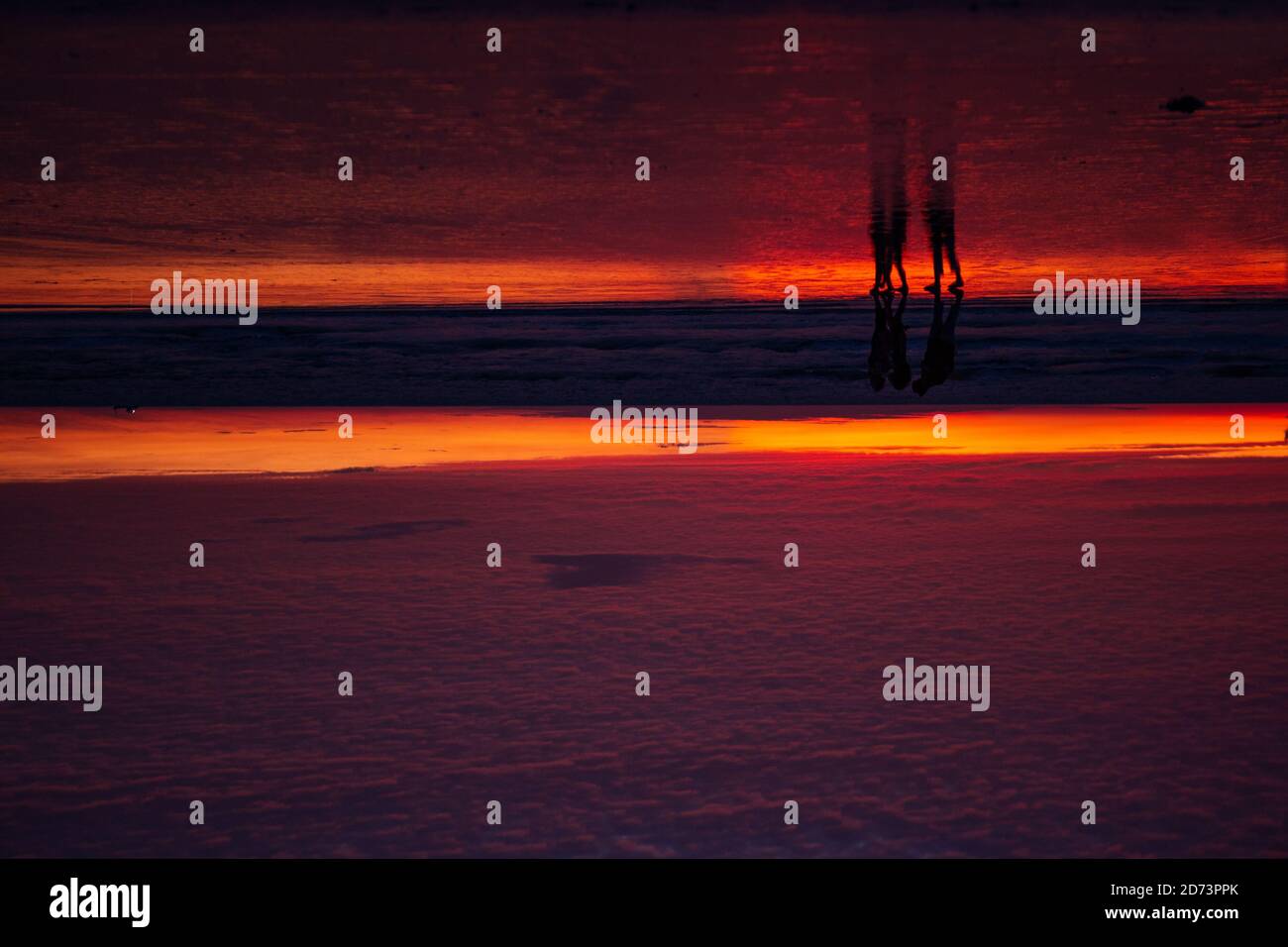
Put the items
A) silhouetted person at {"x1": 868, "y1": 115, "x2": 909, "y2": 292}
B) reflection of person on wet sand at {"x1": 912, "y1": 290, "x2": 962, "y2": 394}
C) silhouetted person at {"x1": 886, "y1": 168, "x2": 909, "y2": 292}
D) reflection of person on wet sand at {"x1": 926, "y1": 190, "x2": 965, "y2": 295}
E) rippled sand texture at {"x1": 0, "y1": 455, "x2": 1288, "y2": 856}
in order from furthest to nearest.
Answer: reflection of person on wet sand at {"x1": 912, "y1": 290, "x2": 962, "y2": 394} < reflection of person on wet sand at {"x1": 926, "y1": 190, "x2": 965, "y2": 295} < silhouetted person at {"x1": 886, "y1": 168, "x2": 909, "y2": 292} < silhouetted person at {"x1": 868, "y1": 115, "x2": 909, "y2": 292} < rippled sand texture at {"x1": 0, "y1": 455, "x2": 1288, "y2": 856}

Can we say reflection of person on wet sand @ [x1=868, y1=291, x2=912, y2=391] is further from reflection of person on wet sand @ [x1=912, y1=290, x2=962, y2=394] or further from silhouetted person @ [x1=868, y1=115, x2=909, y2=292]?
silhouetted person @ [x1=868, y1=115, x2=909, y2=292]

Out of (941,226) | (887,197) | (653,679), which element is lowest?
(653,679)

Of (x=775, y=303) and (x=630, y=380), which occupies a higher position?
(x=775, y=303)

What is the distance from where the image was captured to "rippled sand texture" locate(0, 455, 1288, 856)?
3115mm

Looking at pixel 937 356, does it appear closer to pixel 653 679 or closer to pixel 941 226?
pixel 941 226

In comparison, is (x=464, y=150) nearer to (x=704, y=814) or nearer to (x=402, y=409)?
(x=704, y=814)

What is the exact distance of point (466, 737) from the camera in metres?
3.70

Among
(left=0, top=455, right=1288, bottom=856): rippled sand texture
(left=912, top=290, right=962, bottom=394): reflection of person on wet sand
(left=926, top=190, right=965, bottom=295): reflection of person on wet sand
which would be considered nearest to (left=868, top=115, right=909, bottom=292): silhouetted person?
(left=926, top=190, right=965, bottom=295): reflection of person on wet sand

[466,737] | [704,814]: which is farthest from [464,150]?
[704,814]

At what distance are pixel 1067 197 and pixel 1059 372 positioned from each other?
9.26 m

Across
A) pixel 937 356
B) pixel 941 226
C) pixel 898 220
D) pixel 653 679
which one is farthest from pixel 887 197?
pixel 653 679

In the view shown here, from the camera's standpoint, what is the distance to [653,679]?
424cm

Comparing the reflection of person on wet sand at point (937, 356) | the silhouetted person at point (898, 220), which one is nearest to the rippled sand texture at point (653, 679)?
the silhouetted person at point (898, 220)

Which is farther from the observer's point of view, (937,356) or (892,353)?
(892,353)
